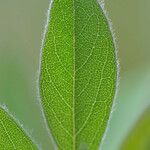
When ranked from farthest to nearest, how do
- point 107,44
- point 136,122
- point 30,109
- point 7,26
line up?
point 7,26 < point 30,109 < point 136,122 < point 107,44

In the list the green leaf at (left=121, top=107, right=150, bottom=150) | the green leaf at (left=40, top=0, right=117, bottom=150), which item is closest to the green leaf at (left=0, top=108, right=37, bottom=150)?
the green leaf at (left=40, top=0, right=117, bottom=150)

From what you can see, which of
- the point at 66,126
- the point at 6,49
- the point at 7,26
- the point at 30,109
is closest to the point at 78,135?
the point at 66,126

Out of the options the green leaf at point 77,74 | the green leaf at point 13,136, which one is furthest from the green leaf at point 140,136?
the green leaf at point 13,136

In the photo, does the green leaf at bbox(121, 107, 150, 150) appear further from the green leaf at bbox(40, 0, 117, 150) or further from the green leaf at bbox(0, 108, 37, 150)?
the green leaf at bbox(0, 108, 37, 150)

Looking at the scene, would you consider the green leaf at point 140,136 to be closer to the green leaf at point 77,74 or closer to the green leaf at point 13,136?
the green leaf at point 77,74

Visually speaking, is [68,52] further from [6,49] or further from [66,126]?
[6,49]

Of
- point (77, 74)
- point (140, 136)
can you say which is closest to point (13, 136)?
point (77, 74)
